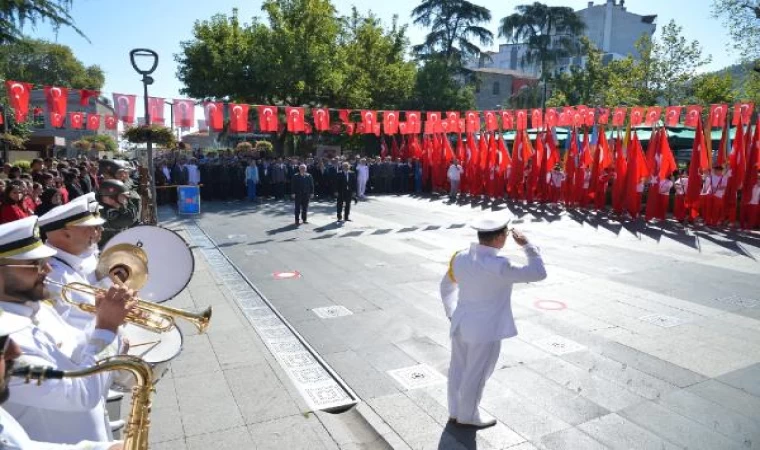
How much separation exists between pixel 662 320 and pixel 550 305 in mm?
1408

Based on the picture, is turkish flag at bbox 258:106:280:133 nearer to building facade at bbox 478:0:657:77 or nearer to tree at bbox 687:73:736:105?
tree at bbox 687:73:736:105

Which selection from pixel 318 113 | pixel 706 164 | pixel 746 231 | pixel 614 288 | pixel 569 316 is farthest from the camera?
pixel 318 113

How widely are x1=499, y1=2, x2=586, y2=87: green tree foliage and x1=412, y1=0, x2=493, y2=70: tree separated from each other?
7455mm

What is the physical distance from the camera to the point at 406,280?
8664mm

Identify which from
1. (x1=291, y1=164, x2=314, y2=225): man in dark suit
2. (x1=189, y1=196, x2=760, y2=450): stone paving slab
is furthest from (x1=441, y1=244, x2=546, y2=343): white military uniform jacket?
(x1=291, y1=164, x2=314, y2=225): man in dark suit

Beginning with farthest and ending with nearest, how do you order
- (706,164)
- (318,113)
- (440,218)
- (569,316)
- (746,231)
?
(318,113), (440,218), (706,164), (746,231), (569,316)

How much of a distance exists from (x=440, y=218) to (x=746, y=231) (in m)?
8.29

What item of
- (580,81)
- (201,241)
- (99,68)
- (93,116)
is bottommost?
(201,241)

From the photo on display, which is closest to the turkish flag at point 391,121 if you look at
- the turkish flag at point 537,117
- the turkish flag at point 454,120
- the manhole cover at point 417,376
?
the turkish flag at point 454,120

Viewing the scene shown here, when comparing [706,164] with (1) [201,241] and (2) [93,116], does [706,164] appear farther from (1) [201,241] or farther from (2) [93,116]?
(2) [93,116]

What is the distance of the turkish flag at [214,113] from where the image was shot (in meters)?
17.3

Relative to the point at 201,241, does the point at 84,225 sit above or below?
above

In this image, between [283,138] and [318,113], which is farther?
[283,138]

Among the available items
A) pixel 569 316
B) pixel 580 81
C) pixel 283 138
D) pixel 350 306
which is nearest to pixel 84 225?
pixel 350 306
